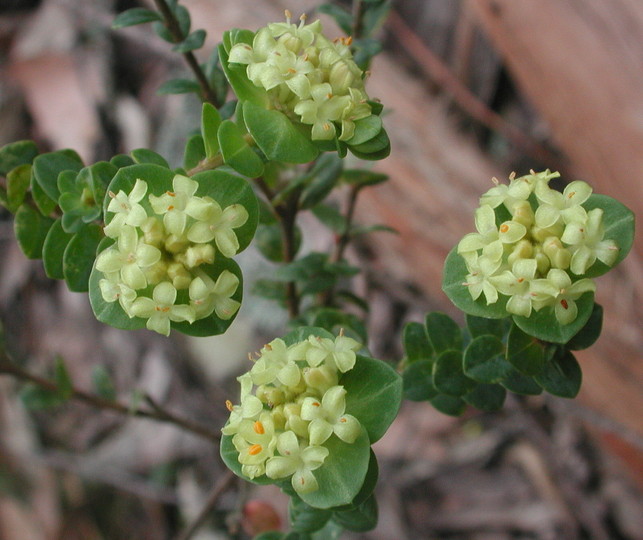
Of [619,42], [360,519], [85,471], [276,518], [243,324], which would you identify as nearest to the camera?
[360,519]

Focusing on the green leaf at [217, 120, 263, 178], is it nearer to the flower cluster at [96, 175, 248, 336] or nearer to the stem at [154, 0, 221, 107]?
the flower cluster at [96, 175, 248, 336]

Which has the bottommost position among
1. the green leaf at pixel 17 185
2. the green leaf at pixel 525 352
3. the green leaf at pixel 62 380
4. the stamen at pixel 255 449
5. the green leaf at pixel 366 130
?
the green leaf at pixel 62 380

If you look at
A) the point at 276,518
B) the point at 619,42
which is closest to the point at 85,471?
the point at 276,518

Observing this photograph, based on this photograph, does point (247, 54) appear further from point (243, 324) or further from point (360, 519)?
point (243, 324)

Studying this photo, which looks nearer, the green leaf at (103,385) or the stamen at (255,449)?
the stamen at (255,449)

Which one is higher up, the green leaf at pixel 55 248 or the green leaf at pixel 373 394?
the green leaf at pixel 373 394

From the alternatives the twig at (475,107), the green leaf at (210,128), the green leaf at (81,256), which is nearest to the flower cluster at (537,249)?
the green leaf at (210,128)

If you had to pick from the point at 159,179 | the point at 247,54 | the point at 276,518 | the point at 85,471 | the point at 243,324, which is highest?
the point at 247,54

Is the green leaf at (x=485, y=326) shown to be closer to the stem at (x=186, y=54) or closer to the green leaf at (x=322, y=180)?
the green leaf at (x=322, y=180)

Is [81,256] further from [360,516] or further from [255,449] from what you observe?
[360,516]
